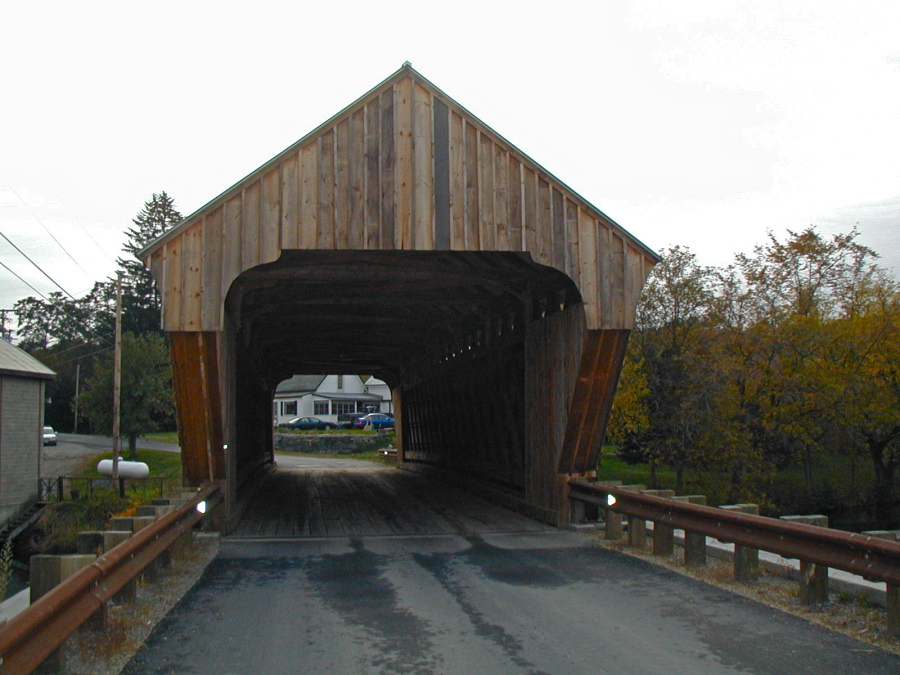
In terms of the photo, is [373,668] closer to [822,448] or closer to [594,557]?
[594,557]

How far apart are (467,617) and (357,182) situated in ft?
16.9

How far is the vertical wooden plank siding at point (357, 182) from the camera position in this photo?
9.05 metres

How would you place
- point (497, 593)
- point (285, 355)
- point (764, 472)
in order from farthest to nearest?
point (764, 472), point (285, 355), point (497, 593)

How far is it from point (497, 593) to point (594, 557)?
80.0 inches

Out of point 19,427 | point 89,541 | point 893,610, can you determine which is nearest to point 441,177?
point 89,541

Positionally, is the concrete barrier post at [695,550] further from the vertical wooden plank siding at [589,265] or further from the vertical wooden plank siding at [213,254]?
the vertical wooden plank siding at [213,254]

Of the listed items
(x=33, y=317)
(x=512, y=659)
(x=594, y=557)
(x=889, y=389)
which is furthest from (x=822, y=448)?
(x=33, y=317)

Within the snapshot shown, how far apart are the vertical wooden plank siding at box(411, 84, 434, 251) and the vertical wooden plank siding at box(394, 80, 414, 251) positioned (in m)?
0.05

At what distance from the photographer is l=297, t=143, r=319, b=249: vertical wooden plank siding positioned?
901 cm

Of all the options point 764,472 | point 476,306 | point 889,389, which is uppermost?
point 476,306

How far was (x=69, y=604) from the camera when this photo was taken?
4.06 metres

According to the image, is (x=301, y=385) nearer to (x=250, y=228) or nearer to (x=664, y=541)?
(x=250, y=228)

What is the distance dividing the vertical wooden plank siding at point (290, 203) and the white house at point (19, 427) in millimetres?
18440

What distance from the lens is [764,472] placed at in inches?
980
